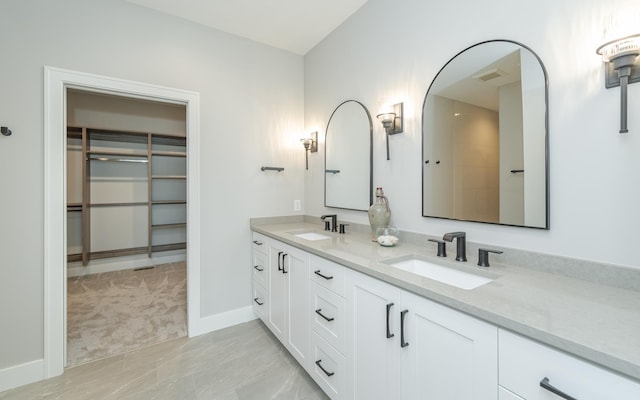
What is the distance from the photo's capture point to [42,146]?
1.93 m

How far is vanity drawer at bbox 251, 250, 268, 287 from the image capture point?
248cm

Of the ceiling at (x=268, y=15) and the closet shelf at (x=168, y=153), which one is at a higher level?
the ceiling at (x=268, y=15)

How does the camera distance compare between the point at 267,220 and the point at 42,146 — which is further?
the point at 267,220

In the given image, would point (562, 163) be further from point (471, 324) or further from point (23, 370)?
point (23, 370)

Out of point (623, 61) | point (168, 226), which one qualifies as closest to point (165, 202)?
point (168, 226)

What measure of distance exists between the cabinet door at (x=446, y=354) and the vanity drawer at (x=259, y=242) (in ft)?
5.29

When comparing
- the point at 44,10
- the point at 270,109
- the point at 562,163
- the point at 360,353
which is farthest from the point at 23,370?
the point at 562,163

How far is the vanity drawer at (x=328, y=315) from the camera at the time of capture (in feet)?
4.94

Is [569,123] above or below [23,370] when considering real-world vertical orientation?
above

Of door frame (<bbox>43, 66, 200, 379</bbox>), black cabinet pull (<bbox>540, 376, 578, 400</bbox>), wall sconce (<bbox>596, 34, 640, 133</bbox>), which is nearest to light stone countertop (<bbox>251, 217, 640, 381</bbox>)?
black cabinet pull (<bbox>540, 376, 578, 400</bbox>)

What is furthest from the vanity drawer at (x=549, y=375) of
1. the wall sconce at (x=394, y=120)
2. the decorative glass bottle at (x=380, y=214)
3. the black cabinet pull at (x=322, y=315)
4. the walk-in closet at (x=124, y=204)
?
the walk-in closet at (x=124, y=204)

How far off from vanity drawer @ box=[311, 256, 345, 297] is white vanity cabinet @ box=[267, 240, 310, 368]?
0.10 meters

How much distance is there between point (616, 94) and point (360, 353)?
5.09 ft

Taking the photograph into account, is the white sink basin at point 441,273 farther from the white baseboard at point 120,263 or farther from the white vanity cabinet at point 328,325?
the white baseboard at point 120,263
